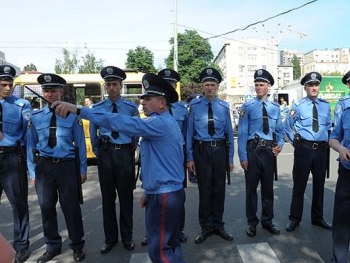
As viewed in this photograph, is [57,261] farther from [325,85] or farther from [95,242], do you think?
[325,85]

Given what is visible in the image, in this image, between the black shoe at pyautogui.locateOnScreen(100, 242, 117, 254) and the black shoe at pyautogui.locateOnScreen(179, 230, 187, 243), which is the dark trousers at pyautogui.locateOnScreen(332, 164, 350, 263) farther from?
the black shoe at pyautogui.locateOnScreen(100, 242, 117, 254)

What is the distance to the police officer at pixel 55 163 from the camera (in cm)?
427

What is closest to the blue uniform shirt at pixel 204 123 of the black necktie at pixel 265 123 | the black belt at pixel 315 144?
the black necktie at pixel 265 123

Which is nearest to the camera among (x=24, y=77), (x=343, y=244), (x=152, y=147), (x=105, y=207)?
(x=152, y=147)

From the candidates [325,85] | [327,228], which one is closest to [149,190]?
[327,228]

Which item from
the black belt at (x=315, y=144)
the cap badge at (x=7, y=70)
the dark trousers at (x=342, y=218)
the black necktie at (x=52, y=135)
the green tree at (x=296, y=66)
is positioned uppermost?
the green tree at (x=296, y=66)

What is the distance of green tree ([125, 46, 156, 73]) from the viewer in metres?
42.2

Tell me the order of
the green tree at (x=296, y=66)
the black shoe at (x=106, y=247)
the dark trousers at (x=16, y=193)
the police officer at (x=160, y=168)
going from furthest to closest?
the green tree at (x=296, y=66)
the black shoe at (x=106, y=247)
the dark trousers at (x=16, y=193)
the police officer at (x=160, y=168)

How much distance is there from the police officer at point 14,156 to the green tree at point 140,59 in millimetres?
37955

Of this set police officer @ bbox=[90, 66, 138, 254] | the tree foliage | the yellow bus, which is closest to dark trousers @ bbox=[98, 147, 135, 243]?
police officer @ bbox=[90, 66, 138, 254]

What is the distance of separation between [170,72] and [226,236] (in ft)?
7.40

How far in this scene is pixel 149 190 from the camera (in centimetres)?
316

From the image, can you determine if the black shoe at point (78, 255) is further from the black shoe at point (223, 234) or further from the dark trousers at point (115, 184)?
the black shoe at point (223, 234)

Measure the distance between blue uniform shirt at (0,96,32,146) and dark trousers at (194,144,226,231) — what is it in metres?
2.12
